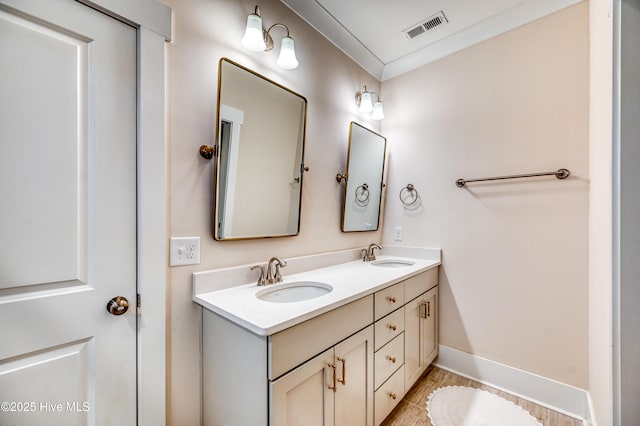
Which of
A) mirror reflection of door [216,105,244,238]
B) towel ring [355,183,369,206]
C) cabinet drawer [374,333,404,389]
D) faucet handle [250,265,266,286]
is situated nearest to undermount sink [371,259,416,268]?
towel ring [355,183,369,206]

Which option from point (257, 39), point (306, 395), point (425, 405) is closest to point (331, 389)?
point (306, 395)

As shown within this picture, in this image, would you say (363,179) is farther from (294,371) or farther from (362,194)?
(294,371)

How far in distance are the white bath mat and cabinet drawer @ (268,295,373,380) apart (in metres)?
0.86

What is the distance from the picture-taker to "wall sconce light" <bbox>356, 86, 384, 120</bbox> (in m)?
2.15

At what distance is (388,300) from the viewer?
1481mm

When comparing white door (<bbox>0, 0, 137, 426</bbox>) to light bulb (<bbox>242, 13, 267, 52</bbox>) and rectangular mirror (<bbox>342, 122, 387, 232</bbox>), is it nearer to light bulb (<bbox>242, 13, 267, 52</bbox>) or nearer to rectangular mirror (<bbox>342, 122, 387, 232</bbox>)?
light bulb (<bbox>242, 13, 267, 52</bbox>)

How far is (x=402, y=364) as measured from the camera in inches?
63.2

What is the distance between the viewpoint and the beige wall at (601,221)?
100 centimetres

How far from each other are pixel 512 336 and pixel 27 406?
2.44 metres

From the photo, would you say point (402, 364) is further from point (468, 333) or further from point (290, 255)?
point (290, 255)

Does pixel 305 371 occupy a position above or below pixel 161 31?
below

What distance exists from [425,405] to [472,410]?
269 millimetres

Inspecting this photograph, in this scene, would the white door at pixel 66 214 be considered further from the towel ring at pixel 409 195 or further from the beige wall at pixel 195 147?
the towel ring at pixel 409 195
